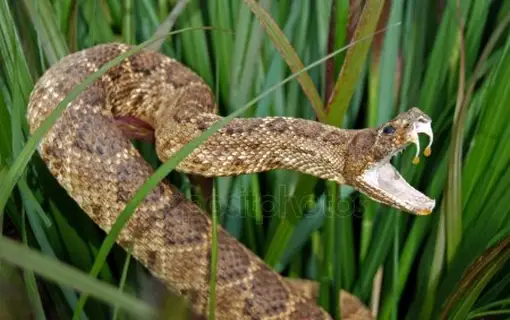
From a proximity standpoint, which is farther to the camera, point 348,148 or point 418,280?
point 418,280

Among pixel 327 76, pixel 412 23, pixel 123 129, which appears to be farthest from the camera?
pixel 123 129

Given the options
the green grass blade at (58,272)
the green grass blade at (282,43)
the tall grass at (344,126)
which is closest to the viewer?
the green grass blade at (58,272)

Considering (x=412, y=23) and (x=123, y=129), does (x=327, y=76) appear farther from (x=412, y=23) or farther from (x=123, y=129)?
(x=123, y=129)

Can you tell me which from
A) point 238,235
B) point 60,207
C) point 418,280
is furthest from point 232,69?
point 418,280

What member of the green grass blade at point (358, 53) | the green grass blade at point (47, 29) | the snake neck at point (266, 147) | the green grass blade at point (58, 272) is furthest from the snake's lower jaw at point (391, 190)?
the green grass blade at point (58, 272)

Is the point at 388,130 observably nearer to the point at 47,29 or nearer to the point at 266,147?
the point at 266,147

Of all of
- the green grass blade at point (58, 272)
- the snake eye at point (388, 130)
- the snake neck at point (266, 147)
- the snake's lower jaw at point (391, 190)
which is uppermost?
the green grass blade at point (58, 272)

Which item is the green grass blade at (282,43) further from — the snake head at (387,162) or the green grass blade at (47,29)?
the green grass blade at (47,29)

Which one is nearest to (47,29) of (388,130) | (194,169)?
(194,169)
